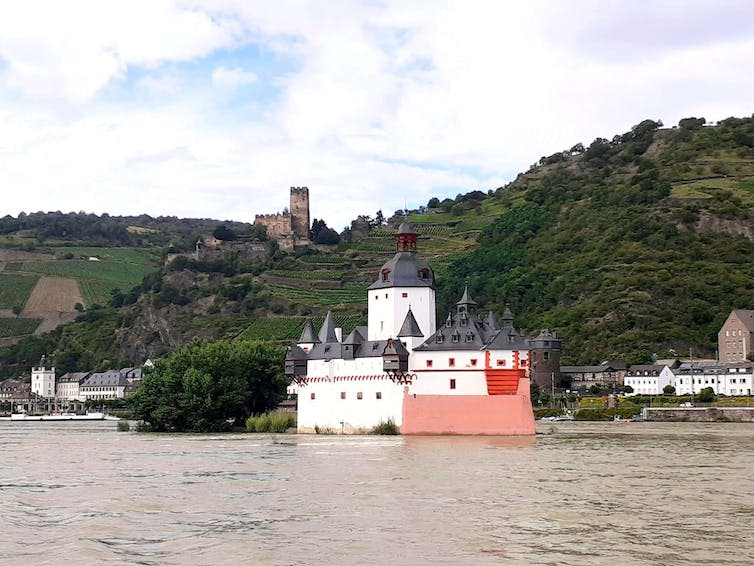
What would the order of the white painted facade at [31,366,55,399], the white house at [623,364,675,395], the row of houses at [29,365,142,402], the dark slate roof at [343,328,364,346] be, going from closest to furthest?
the dark slate roof at [343,328,364,346]
the white house at [623,364,675,395]
the row of houses at [29,365,142,402]
the white painted facade at [31,366,55,399]

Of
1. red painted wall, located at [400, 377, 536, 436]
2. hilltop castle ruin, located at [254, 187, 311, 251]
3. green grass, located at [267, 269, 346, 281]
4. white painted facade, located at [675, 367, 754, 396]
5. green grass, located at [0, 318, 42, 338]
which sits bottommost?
red painted wall, located at [400, 377, 536, 436]

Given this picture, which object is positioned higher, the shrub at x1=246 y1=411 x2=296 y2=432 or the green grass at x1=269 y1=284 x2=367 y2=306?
the green grass at x1=269 y1=284 x2=367 y2=306

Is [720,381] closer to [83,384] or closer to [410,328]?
[410,328]

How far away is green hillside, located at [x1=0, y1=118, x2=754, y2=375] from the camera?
400 feet

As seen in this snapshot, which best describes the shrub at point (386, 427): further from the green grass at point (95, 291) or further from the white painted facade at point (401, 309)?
the green grass at point (95, 291)

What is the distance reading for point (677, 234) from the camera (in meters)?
138

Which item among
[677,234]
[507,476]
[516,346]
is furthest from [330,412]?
[677,234]

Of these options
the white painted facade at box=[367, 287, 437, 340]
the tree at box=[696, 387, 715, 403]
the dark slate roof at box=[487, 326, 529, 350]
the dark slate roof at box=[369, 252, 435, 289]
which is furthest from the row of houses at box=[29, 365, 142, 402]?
the dark slate roof at box=[487, 326, 529, 350]

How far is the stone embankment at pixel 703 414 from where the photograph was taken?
3374 inches

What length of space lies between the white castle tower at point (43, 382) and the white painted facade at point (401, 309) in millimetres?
111975

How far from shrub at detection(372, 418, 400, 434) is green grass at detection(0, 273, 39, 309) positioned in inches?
5227

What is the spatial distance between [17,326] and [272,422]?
11983 centimetres

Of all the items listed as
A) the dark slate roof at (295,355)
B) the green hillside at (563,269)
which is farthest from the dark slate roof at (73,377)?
the dark slate roof at (295,355)

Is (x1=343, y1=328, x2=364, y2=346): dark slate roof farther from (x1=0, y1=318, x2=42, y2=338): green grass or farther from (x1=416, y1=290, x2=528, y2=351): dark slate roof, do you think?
(x1=0, y1=318, x2=42, y2=338): green grass
